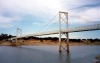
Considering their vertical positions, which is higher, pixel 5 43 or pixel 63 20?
pixel 63 20

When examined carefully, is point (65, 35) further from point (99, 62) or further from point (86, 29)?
point (99, 62)

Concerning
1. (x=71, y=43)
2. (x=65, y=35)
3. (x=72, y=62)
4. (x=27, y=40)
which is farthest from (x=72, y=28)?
(x=71, y=43)

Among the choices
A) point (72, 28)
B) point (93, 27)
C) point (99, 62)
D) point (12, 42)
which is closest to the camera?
point (99, 62)

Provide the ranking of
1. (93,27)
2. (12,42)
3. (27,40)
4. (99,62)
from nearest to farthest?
(99,62), (93,27), (12,42), (27,40)

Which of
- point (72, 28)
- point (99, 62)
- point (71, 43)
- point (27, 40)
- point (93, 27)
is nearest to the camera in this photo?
point (99, 62)

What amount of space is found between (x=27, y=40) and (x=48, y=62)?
10204 cm

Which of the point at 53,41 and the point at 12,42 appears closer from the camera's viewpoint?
the point at 12,42

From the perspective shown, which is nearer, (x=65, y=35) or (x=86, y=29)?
(x=86, y=29)

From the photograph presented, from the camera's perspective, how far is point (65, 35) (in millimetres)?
50875

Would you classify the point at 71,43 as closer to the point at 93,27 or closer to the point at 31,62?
the point at 93,27

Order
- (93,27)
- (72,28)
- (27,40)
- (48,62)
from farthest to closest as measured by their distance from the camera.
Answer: (27,40)
(72,28)
(93,27)
(48,62)

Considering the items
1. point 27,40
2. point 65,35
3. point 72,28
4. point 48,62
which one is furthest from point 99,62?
point 27,40

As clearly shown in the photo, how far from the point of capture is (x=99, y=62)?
2844 cm

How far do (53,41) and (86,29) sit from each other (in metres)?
97.0
